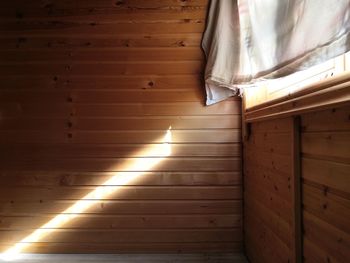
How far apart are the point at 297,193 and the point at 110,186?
1587 mm

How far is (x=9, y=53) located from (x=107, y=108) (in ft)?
3.06

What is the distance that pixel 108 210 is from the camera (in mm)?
2658

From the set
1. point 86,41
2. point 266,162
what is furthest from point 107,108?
point 266,162

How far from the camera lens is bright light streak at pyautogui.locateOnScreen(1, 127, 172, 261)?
2.65 metres

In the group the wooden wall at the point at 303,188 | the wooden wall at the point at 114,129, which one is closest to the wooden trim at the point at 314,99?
the wooden wall at the point at 303,188

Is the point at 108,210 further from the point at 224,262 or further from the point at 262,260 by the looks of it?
the point at 262,260

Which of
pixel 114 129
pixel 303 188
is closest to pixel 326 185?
pixel 303 188

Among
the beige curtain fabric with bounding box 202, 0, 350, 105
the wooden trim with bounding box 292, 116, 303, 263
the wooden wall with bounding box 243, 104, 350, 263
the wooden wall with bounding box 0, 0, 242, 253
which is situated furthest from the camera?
the wooden wall with bounding box 0, 0, 242, 253

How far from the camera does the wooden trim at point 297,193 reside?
150cm

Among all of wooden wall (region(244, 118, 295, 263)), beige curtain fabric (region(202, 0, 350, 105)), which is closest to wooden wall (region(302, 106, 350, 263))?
wooden wall (region(244, 118, 295, 263))

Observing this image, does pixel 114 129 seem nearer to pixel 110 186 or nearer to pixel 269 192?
pixel 110 186

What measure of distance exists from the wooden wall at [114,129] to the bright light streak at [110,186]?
3 centimetres

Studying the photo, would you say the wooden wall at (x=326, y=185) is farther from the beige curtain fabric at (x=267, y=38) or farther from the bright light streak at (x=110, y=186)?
the bright light streak at (x=110, y=186)

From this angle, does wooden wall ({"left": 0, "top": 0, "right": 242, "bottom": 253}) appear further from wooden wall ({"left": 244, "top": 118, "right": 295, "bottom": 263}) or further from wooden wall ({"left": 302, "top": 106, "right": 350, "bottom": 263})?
wooden wall ({"left": 302, "top": 106, "right": 350, "bottom": 263})
